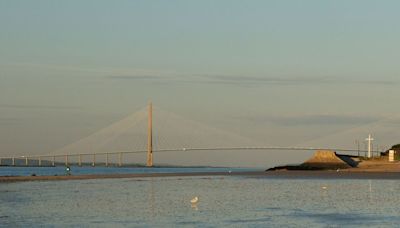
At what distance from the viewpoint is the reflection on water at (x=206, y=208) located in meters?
32.9

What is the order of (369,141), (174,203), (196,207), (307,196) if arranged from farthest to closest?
(369,141) → (307,196) → (174,203) → (196,207)

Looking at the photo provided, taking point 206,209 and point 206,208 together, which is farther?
point 206,208

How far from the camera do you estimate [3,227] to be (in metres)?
31.2

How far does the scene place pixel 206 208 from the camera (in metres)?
39.8

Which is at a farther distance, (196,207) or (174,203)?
(174,203)

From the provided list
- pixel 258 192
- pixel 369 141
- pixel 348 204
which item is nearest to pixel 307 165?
pixel 369 141

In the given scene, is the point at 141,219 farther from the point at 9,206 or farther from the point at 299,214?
the point at 9,206

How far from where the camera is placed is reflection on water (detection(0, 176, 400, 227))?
32875 mm

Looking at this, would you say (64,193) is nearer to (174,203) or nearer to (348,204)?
(174,203)

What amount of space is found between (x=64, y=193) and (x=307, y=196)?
15842mm

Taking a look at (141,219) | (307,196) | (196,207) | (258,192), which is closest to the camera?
(141,219)

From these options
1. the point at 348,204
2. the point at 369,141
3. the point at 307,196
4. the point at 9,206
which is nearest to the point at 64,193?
the point at 9,206

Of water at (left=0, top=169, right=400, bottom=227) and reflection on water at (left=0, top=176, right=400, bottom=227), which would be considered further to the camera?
reflection on water at (left=0, top=176, right=400, bottom=227)

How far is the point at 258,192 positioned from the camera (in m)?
53.2
